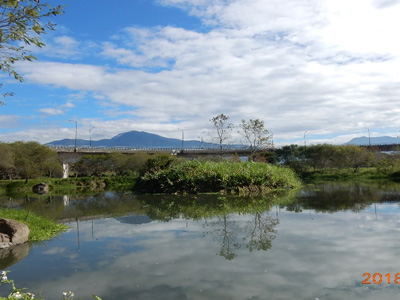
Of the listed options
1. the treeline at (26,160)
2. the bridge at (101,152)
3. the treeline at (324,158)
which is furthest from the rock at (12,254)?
the bridge at (101,152)

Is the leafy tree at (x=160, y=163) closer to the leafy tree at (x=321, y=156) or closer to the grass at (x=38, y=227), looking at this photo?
the grass at (x=38, y=227)

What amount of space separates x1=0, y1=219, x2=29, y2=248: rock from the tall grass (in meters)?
14.1

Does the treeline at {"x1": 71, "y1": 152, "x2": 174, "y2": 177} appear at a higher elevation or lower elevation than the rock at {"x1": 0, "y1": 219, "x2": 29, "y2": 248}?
higher

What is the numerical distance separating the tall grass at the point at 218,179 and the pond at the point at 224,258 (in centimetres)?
956

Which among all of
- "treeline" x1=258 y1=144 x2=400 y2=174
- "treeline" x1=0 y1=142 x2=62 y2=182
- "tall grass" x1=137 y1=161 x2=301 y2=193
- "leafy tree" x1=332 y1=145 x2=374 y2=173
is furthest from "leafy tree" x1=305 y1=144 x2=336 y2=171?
"treeline" x1=0 y1=142 x2=62 y2=182

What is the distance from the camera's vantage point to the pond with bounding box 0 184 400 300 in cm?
576

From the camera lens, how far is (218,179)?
903 inches

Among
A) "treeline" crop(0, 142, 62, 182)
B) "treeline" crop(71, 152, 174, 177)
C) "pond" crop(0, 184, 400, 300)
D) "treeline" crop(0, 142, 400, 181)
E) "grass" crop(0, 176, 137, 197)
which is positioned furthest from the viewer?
"treeline" crop(71, 152, 174, 177)

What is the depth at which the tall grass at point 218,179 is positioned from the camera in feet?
74.9

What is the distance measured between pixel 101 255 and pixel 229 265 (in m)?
3.08

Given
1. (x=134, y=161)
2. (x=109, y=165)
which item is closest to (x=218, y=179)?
(x=134, y=161)

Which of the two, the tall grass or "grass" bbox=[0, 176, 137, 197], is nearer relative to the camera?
the tall grass

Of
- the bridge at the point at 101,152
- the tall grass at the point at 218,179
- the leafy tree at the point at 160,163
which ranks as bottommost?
the tall grass at the point at 218,179

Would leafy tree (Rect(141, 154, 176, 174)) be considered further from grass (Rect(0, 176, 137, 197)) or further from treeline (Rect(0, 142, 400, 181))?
treeline (Rect(0, 142, 400, 181))
